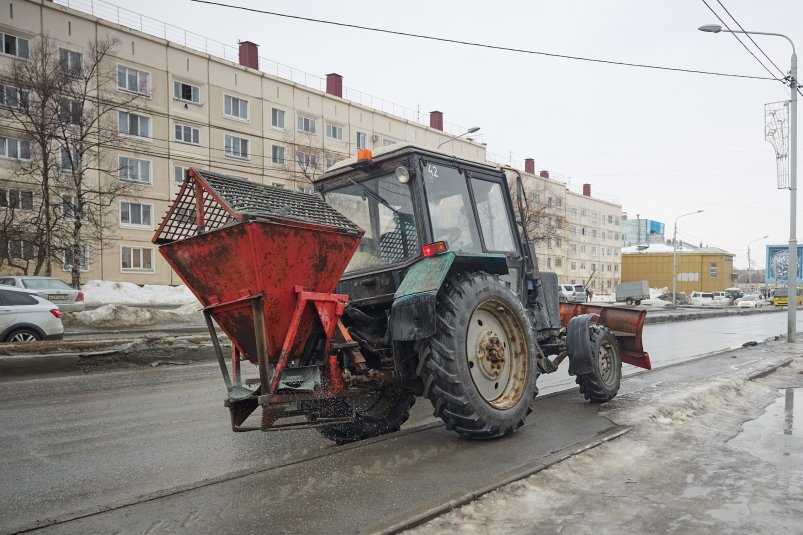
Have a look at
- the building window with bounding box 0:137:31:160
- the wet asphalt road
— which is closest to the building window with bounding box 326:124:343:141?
the building window with bounding box 0:137:31:160

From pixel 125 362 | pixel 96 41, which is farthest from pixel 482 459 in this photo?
pixel 96 41

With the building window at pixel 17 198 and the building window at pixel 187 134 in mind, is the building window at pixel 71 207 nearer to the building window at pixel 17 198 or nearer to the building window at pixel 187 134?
the building window at pixel 17 198

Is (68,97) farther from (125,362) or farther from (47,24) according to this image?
(125,362)

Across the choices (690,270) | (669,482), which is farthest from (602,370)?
(690,270)

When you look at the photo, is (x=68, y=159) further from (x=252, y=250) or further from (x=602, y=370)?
(x=252, y=250)

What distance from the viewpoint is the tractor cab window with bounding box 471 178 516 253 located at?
5773mm

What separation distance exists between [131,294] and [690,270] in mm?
73496

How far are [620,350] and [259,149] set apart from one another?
115ft

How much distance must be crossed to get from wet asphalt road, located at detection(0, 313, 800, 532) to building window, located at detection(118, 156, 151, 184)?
2747 cm

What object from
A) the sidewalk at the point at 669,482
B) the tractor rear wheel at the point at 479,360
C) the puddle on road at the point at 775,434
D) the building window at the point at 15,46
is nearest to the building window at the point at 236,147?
the building window at the point at 15,46

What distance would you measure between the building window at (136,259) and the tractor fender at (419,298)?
32.5 m

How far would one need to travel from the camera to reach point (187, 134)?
36125 mm

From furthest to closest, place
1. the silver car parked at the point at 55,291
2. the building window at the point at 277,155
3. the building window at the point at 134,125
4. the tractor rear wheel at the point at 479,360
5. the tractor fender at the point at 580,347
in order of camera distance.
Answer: the building window at the point at 277,155
the building window at the point at 134,125
the silver car parked at the point at 55,291
the tractor fender at the point at 580,347
the tractor rear wheel at the point at 479,360

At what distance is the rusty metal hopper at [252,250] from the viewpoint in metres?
3.89
